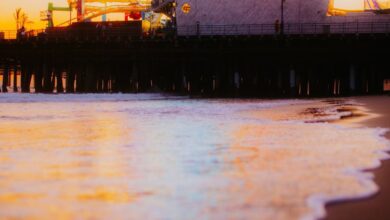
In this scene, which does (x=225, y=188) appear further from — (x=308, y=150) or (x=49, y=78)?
(x=49, y=78)

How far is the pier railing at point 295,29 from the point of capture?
43094 millimetres

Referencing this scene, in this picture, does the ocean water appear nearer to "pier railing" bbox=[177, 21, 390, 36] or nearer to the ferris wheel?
"pier railing" bbox=[177, 21, 390, 36]

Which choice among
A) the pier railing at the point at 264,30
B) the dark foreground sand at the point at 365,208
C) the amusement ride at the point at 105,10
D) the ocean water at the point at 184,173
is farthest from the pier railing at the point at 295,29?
the dark foreground sand at the point at 365,208

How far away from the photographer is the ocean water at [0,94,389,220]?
4.38m

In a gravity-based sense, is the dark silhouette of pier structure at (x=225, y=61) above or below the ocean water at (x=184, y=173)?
above

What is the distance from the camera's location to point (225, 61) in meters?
39.5

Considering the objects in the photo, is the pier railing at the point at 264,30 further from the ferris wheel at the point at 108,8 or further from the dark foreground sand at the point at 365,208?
the dark foreground sand at the point at 365,208

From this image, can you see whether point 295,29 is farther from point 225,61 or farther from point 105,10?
point 105,10

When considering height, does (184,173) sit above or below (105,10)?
below

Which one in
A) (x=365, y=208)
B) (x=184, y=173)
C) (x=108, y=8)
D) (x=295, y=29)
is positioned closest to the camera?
(x=365, y=208)

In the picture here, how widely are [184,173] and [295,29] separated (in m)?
40.7

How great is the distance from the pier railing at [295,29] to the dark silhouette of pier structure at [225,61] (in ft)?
0.33

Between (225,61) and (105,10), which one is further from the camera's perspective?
(105,10)

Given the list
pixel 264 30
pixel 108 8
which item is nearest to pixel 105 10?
pixel 108 8
